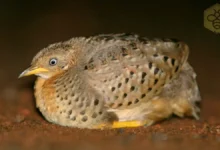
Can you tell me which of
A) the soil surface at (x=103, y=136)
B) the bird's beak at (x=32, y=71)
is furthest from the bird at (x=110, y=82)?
the soil surface at (x=103, y=136)

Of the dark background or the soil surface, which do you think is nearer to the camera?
the soil surface

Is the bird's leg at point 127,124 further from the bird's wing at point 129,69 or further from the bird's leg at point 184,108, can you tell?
the bird's leg at point 184,108

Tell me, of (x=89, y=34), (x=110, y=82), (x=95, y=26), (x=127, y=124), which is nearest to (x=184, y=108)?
(x=127, y=124)

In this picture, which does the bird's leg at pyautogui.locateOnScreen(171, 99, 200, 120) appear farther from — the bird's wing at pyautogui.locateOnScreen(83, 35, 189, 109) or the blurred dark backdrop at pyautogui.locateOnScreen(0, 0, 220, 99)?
the blurred dark backdrop at pyautogui.locateOnScreen(0, 0, 220, 99)

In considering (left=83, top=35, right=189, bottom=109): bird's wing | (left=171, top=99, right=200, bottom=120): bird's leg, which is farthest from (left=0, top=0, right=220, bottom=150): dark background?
(left=83, top=35, right=189, bottom=109): bird's wing

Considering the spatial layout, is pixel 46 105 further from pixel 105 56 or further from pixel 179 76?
pixel 179 76
